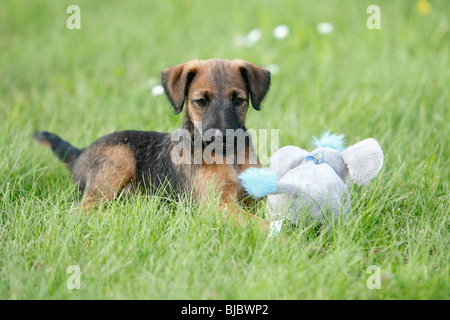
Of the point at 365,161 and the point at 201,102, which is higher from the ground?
the point at 201,102

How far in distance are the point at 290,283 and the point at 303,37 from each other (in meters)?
5.79

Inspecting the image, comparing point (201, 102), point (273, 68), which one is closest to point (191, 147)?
point (201, 102)

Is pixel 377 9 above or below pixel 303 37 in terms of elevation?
above

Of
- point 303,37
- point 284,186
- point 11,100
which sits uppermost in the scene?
point 303,37

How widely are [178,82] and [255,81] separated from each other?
26.7 inches

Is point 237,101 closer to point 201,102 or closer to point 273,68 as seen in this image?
point 201,102

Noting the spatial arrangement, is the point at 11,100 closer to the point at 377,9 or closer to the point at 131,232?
the point at 131,232

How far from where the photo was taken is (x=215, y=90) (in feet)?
13.6

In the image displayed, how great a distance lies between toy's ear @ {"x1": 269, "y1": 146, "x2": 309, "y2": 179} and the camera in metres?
4.12

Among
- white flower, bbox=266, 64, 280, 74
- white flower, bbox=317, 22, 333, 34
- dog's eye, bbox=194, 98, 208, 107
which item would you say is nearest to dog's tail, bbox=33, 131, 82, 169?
dog's eye, bbox=194, 98, 208, 107

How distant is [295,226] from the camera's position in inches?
153

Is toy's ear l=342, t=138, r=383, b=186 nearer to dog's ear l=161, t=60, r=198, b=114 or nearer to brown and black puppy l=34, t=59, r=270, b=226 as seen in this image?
brown and black puppy l=34, t=59, r=270, b=226

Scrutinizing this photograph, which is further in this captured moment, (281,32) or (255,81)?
(281,32)

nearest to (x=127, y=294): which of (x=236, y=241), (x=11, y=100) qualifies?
(x=236, y=241)
